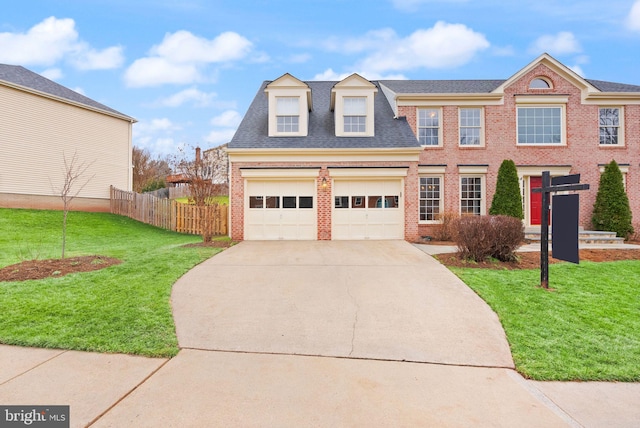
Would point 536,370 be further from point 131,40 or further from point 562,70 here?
point 131,40

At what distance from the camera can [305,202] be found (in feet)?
44.0

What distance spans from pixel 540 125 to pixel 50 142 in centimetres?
2522

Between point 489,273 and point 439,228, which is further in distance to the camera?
point 439,228

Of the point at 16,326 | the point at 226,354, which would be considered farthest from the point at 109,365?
the point at 16,326

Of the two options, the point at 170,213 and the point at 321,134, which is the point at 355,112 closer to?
the point at 321,134

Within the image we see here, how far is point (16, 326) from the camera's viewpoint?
452 centimetres

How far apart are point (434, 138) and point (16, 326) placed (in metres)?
15.2

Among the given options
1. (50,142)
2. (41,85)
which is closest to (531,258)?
(50,142)

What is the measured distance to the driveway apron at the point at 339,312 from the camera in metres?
4.26

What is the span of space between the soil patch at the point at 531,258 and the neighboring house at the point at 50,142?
20.4 m

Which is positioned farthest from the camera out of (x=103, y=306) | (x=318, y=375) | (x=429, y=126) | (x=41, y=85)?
(x=41, y=85)

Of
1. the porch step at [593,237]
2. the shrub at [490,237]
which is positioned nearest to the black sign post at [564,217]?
the shrub at [490,237]

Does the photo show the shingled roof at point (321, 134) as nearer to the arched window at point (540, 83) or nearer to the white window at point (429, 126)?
the white window at point (429, 126)

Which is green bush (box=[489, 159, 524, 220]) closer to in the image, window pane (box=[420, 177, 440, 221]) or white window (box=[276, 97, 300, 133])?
window pane (box=[420, 177, 440, 221])
